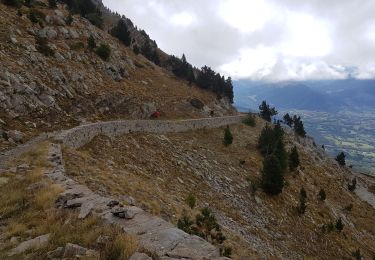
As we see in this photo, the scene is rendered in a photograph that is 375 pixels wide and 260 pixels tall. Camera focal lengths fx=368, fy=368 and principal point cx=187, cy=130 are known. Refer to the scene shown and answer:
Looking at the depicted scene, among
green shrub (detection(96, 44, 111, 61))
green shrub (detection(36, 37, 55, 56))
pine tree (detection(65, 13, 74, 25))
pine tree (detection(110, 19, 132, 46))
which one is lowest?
green shrub (detection(36, 37, 55, 56))

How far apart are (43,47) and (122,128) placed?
1678 centimetres

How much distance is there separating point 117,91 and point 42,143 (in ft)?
99.6

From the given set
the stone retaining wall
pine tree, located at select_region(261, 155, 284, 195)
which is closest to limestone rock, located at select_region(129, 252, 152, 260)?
the stone retaining wall

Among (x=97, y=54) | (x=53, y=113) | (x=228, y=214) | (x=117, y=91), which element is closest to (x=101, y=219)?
(x=228, y=214)

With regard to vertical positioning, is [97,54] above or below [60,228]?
above

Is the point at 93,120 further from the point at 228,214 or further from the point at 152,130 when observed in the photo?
the point at 228,214

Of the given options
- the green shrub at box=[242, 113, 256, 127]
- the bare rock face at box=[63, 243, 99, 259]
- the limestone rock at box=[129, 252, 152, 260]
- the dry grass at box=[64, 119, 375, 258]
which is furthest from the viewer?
the green shrub at box=[242, 113, 256, 127]

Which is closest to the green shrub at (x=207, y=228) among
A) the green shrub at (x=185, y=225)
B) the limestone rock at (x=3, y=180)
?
the green shrub at (x=185, y=225)

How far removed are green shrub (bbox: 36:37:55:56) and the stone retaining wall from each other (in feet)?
49.6

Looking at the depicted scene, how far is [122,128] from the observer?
4169 centimetres

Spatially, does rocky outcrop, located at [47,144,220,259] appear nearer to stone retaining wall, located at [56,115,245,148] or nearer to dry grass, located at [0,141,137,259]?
dry grass, located at [0,141,137,259]

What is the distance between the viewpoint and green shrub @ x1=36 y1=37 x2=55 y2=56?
47156 mm

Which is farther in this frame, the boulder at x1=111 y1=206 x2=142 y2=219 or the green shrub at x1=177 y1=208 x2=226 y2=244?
the green shrub at x1=177 y1=208 x2=226 y2=244

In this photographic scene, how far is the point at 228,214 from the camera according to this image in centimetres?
3262
